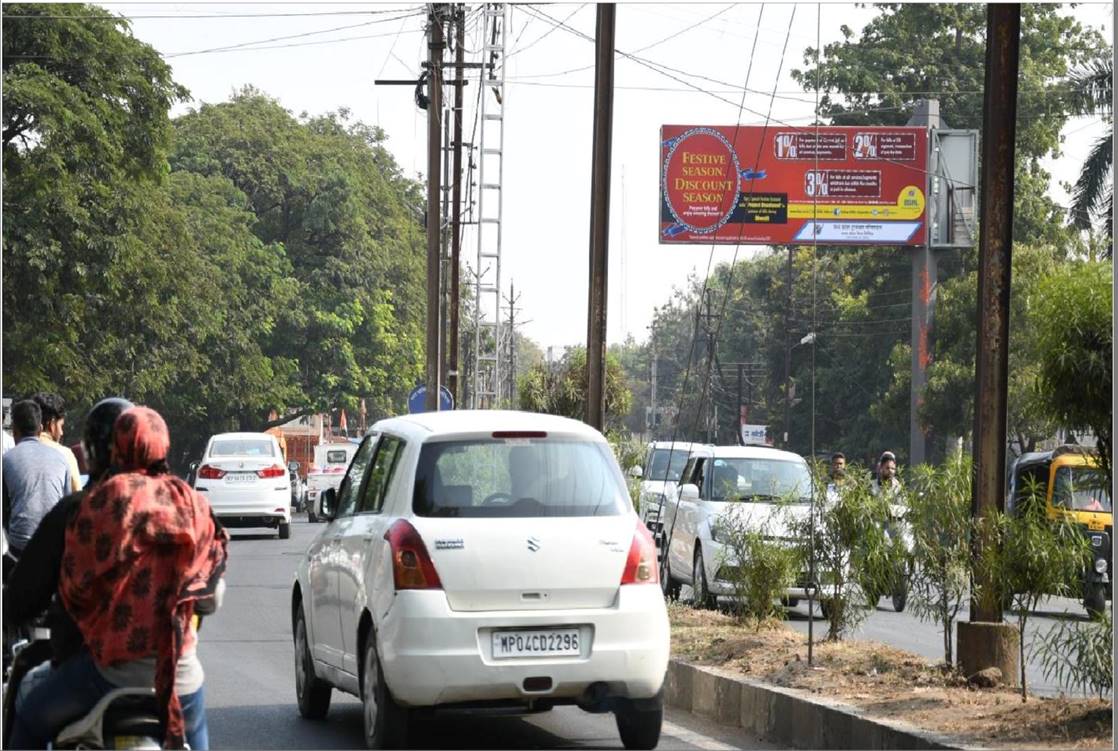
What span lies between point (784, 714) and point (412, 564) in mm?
2593

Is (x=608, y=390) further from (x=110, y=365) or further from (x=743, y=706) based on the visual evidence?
(x=743, y=706)

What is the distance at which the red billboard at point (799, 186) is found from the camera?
163ft

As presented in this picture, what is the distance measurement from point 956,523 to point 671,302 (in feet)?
422

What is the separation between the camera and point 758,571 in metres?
13.6

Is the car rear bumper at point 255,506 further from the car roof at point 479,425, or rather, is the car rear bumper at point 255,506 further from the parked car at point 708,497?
the car roof at point 479,425

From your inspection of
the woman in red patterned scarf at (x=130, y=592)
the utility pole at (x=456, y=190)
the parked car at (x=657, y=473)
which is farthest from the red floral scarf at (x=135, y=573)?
the utility pole at (x=456, y=190)

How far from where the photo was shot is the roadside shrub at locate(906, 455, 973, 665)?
10539mm

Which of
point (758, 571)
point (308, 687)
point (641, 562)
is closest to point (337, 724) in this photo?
point (308, 687)

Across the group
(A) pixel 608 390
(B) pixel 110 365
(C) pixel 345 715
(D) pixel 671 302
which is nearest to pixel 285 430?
(D) pixel 671 302

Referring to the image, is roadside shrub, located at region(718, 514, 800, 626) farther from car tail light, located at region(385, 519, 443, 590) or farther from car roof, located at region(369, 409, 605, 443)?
car tail light, located at region(385, 519, 443, 590)

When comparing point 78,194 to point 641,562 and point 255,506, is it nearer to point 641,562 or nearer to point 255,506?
point 255,506

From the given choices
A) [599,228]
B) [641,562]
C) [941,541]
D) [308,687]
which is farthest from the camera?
[599,228]

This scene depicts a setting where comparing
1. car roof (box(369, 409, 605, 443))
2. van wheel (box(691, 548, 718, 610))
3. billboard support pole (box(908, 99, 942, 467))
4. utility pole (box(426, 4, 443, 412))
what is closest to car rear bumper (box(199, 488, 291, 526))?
utility pole (box(426, 4, 443, 412))

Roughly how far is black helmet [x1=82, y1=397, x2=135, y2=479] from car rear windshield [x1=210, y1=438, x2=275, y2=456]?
1040 inches
